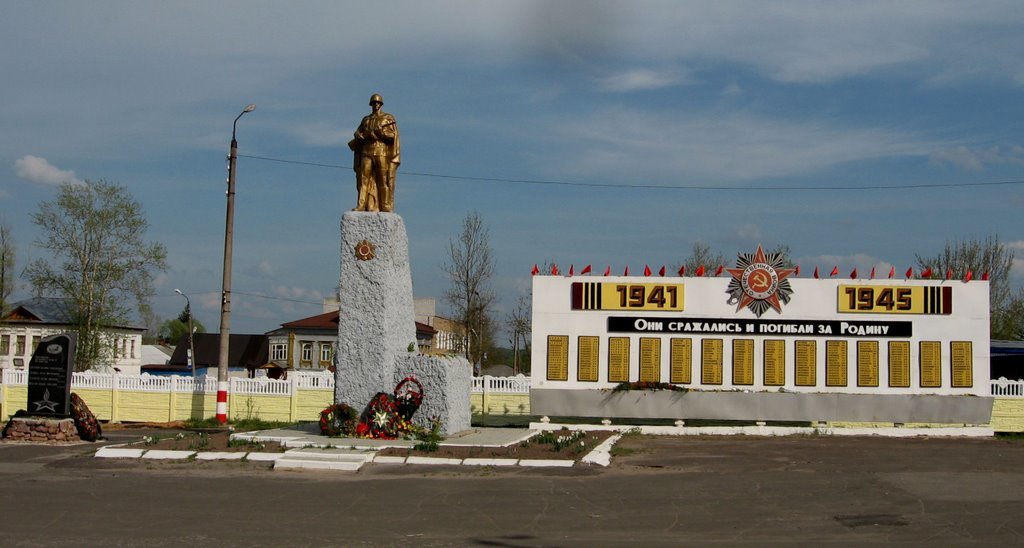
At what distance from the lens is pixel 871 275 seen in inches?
938

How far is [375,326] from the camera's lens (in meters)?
19.0

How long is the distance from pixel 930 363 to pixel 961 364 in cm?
77

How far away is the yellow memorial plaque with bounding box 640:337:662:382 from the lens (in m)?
23.8

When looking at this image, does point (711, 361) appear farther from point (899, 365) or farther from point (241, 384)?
point (241, 384)

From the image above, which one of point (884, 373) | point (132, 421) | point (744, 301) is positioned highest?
point (744, 301)

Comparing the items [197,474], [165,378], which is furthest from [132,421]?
[197,474]

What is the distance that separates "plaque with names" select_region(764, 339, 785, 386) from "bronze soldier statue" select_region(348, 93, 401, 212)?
10.2m

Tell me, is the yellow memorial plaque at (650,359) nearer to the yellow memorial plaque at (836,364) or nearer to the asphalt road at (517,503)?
the yellow memorial plaque at (836,364)

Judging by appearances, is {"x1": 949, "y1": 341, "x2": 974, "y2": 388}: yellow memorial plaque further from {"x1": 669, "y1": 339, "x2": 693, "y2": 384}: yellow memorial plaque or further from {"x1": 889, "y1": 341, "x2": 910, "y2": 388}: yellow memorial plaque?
{"x1": 669, "y1": 339, "x2": 693, "y2": 384}: yellow memorial plaque

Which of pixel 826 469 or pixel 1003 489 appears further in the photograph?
pixel 826 469

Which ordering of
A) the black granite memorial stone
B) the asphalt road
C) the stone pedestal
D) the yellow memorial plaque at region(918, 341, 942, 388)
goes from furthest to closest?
1. the yellow memorial plaque at region(918, 341, 942, 388)
2. the black granite memorial stone
3. the stone pedestal
4. the asphalt road

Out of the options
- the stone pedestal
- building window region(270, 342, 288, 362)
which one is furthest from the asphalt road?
building window region(270, 342, 288, 362)

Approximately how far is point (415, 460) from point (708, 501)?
5338mm

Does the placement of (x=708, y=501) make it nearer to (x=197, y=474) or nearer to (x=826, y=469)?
(x=826, y=469)
